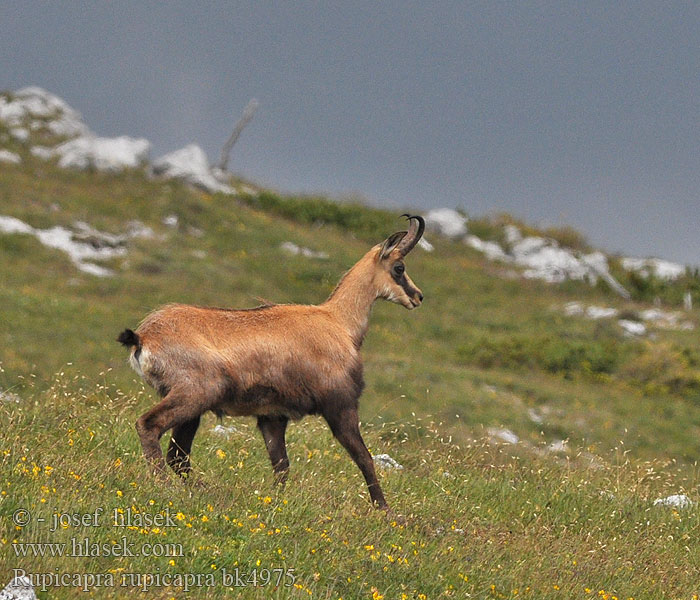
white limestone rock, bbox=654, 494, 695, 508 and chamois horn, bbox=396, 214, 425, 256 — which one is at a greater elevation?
chamois horn, bbox=396, 214, 425, 256

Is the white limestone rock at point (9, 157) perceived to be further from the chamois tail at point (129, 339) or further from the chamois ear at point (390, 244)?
the chamois tail at point (129, 339)

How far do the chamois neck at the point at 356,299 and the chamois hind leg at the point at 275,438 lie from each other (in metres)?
1.27

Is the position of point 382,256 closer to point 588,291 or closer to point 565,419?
point 565,419

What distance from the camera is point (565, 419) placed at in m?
30.2

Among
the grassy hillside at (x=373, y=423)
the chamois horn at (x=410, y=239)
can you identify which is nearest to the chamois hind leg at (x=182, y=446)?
the grassy hillside at (x=373, y=423)

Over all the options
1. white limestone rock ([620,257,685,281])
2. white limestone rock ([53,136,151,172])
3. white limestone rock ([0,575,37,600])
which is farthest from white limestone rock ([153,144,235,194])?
white limestone rock ([0,575,37,600])

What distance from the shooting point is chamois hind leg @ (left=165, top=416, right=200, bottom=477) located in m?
8.97

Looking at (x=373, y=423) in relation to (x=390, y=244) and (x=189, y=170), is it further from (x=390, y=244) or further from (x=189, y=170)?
(x=189, y=170)

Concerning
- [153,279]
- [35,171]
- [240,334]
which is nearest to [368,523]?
[240,334]

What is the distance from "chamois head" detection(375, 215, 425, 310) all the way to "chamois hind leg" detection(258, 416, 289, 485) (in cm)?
204

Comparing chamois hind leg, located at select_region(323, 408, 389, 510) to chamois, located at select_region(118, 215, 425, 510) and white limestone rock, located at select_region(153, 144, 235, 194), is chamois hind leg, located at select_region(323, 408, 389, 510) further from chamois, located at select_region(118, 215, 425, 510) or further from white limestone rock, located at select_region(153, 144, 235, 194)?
white limestone rock, located at select_region(153, 144, 235, 194)

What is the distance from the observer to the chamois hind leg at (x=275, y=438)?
977 centimetres

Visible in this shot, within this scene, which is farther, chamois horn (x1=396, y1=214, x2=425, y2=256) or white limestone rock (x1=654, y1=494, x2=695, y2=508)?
white limestone rock (x1=654, y1=494, x2=695, y2=508)

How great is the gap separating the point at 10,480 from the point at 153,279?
106 feet
